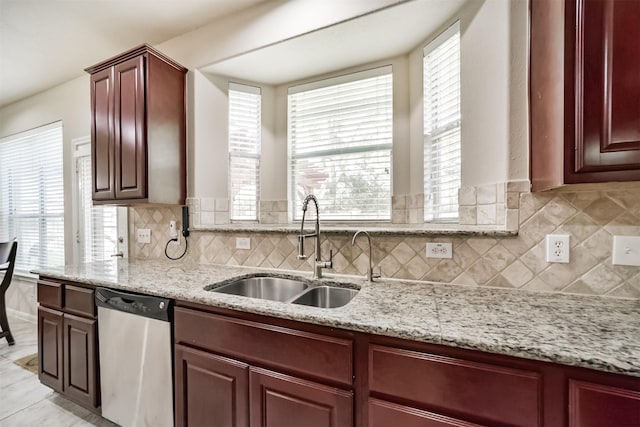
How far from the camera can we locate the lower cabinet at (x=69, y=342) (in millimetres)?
1658

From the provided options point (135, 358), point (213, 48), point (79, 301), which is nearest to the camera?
point (135, 358)

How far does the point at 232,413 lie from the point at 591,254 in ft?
5.62

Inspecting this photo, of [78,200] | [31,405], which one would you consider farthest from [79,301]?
[78,200]

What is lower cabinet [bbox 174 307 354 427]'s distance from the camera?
1.01 m

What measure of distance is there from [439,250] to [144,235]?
2365mm

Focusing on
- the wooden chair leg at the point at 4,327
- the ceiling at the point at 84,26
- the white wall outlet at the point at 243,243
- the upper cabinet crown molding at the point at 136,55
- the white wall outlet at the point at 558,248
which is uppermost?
the ceiling at the point at 84,26

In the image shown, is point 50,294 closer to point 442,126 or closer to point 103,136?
point 103,136

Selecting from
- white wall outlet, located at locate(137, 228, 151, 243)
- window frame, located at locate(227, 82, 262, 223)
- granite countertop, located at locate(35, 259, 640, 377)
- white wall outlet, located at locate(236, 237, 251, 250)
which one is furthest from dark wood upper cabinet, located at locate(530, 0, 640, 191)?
white wall outlet, located at locate(137, 228, 151, 243)

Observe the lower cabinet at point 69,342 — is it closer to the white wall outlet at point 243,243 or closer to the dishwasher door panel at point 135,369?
the dishwasher door panel at point 135,369

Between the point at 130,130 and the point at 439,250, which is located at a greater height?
the point at 130,130

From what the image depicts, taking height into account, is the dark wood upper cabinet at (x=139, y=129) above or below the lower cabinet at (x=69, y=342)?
above

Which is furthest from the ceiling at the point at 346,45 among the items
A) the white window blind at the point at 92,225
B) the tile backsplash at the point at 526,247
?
the white window blind at the point at 92,225

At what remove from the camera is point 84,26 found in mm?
2150

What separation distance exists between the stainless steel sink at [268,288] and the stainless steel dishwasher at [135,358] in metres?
0.44
